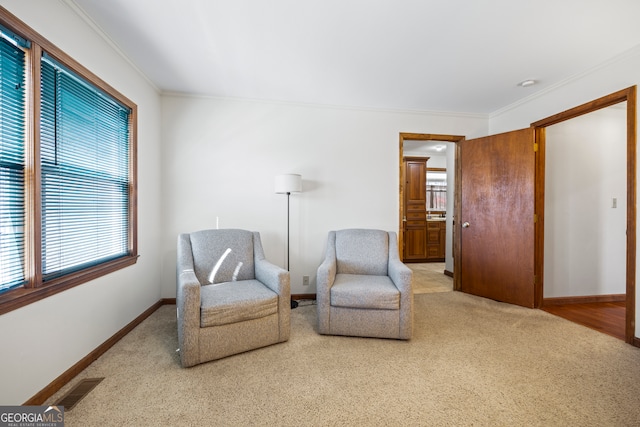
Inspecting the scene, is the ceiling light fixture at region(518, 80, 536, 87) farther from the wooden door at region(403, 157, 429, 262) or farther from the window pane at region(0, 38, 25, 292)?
the window pane at region(0, 38, 25, 292)

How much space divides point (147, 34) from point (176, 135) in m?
1.24

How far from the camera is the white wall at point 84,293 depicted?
4.81ft

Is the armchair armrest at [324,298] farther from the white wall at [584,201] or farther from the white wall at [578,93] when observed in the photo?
the white wall at [584,201]

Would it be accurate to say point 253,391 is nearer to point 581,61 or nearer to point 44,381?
point 44,381

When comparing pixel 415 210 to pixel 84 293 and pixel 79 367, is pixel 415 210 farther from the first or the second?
pixel 79 367

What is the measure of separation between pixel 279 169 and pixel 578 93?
323 centimetres

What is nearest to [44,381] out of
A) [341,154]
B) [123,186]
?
[123,186]

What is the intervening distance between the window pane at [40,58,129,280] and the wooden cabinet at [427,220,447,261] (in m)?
5.33

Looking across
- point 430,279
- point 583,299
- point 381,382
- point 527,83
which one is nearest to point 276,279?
point 381,382

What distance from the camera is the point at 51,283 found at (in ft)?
5.50

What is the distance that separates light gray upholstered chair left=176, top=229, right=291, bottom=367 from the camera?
6.46 ft

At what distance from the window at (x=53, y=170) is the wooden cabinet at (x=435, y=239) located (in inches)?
210

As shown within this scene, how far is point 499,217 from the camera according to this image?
11.2ft

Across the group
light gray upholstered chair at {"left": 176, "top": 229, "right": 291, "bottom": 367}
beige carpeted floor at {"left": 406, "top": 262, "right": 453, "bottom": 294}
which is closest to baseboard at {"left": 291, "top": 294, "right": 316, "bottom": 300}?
light gray upholstered chair at {"left": 176, "top": 229, "right": 291, "bottom": 367}
